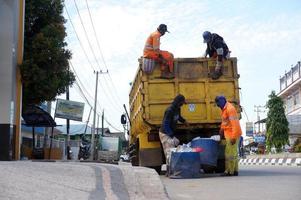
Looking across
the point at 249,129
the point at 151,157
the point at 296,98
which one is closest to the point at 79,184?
the point at 151,157

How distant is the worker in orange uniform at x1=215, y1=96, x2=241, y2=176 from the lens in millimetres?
11391

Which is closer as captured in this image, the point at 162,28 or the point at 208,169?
the point at 162,28

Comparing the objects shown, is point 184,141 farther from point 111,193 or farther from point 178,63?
point 111,193

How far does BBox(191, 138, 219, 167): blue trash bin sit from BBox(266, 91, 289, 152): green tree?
99.6ft

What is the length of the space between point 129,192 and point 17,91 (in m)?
9.10

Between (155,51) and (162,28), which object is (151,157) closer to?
(155,51)

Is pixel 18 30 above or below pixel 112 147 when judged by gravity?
above

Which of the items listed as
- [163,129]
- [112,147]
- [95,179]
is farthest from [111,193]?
[112,147]

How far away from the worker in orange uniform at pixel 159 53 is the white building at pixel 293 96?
3439cm

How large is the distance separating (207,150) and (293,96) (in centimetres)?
4135

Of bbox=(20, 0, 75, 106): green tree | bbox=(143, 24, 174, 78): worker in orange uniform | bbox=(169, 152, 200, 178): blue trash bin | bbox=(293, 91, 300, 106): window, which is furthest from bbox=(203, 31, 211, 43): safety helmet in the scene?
bbox=(293, 91, 300, 106): window

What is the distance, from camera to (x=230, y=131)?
1148 cm

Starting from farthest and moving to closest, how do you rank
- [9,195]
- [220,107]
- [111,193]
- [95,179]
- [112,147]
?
[112,147] < [220,107] < [95,179] < [111,193] < [9,195]

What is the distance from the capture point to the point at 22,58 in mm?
15641
